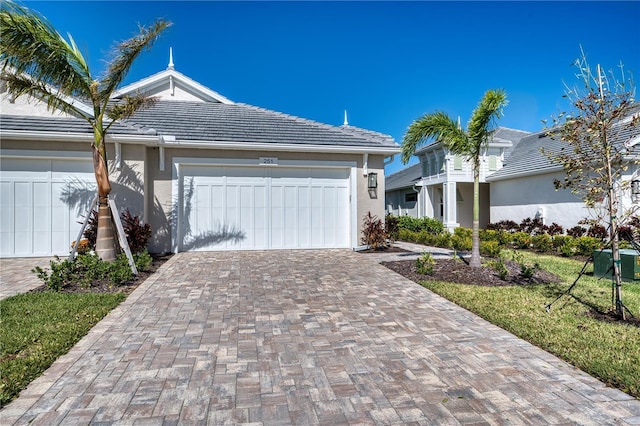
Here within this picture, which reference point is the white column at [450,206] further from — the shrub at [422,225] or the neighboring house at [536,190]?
the shrub at [422,225]

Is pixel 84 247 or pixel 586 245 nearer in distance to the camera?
pixel 84 247

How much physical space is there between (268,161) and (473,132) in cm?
597

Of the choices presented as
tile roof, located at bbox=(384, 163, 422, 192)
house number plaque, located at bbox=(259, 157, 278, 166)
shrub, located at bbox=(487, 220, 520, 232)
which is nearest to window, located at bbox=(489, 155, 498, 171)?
shrub, located at bbox=(487, 220, 520, 232)

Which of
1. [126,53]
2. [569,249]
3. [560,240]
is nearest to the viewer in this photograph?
[126,53]

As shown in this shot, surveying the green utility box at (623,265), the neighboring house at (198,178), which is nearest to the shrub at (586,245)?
the green utility box at (623,265)

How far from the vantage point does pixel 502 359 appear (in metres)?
3.57

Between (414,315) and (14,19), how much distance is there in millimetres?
8020

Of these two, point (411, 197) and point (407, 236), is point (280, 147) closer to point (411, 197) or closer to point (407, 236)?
point (407, 236)

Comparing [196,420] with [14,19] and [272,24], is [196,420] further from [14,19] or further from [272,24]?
[272,24]

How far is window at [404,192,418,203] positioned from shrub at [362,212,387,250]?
1318 cm

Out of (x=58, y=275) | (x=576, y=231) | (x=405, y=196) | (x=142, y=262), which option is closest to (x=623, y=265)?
(x=576, y=231)

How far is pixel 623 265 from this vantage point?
716cm

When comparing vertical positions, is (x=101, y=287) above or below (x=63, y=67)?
below

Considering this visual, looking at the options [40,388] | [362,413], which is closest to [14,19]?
[40,388]
